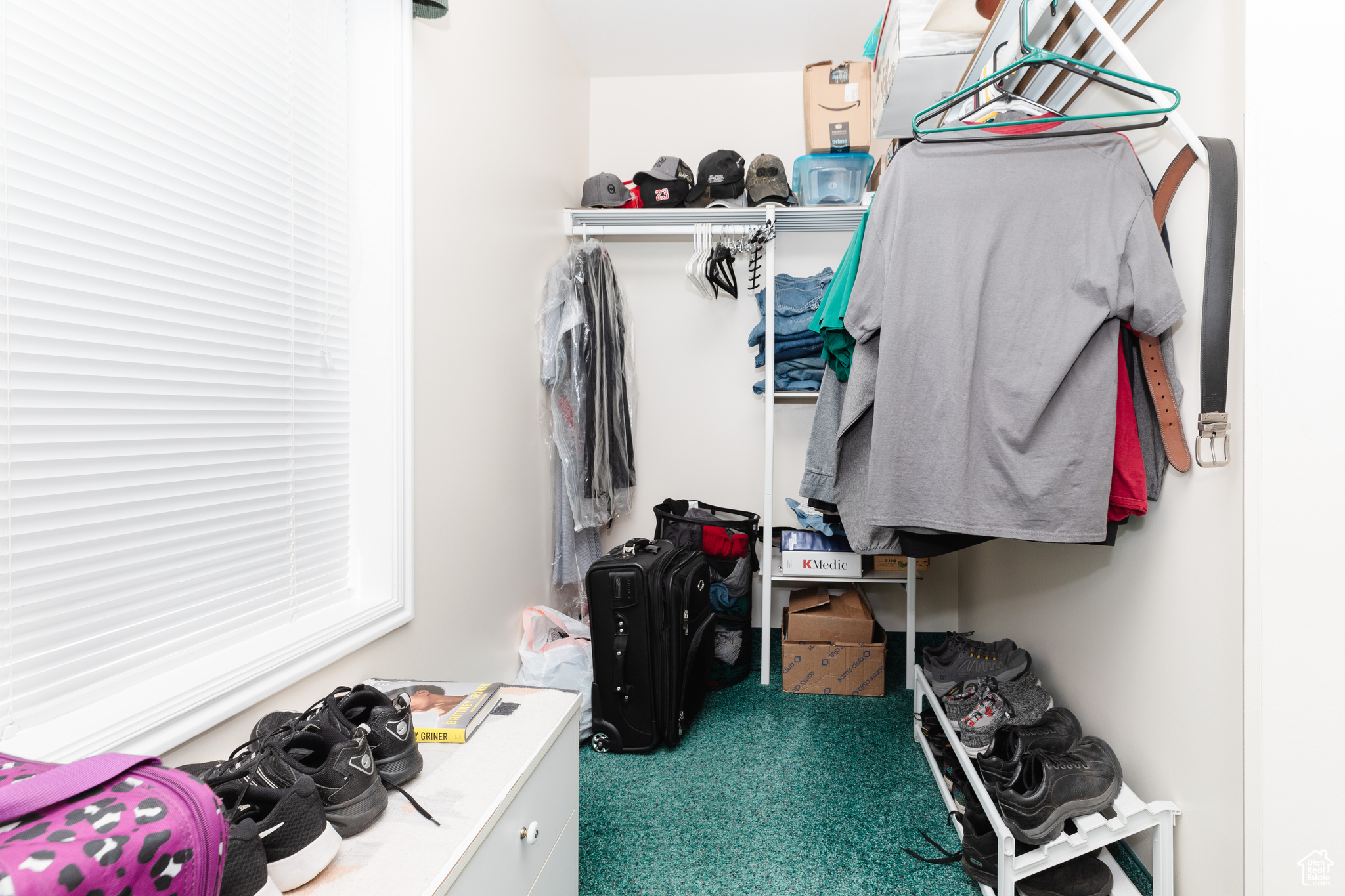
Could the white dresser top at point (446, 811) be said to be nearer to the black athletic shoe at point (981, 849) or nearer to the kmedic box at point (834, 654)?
the black athletic shoe at point (981, 849)

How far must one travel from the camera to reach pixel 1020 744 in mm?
1264

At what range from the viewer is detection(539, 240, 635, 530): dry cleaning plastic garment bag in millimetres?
2201

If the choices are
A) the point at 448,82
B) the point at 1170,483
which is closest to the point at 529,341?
the point at 448,82

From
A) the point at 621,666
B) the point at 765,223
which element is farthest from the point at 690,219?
the point at 621,666

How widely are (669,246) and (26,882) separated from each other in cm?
272

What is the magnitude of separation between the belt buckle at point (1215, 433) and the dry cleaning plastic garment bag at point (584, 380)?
1.71 metres

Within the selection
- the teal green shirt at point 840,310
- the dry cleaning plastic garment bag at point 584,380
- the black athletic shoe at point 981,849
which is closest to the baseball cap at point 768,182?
the dry cleaning plastic garment bag at point 584,380

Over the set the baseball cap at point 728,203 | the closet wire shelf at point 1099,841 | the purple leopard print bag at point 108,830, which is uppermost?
the baseball cap at point 728,203

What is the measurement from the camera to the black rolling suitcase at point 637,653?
1786 millimetres

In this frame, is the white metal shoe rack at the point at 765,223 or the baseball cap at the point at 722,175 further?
the baseball cap at the point at 722,175

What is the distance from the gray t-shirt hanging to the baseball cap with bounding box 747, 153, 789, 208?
128 centimetres

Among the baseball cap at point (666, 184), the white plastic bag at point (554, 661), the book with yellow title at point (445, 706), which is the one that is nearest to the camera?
the book with yellow title at point (445, 706)

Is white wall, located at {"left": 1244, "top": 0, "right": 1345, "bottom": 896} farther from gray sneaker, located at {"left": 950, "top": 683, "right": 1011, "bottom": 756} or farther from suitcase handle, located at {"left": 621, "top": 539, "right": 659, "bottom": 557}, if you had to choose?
suitcase handle, located at {"left": 621, "top": 539, "right": 659, "bottom": 557}

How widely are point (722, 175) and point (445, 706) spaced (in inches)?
85.9
